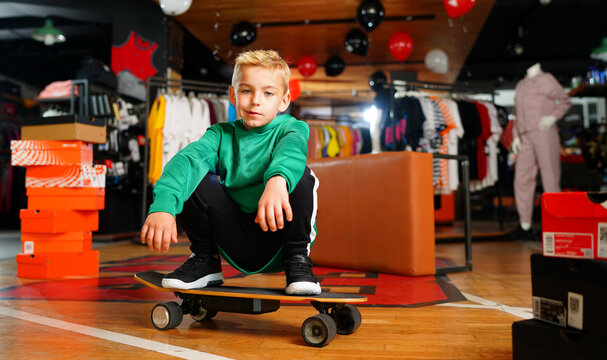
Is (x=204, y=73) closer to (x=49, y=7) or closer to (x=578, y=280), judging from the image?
(x=49, y=7)

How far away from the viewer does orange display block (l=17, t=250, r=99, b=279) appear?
2.51 m

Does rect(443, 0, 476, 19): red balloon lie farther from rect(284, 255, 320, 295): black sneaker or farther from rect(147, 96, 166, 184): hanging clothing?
rect(284, 255, 320, 295): black sneaker

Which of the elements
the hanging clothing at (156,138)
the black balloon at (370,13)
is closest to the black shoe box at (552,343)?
the hanging clothing at (156,138)

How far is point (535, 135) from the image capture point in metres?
4.57

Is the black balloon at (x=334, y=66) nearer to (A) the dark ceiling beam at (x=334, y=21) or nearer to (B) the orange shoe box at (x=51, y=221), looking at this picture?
(A) the dark ceiling beam at (x=334, y=21)

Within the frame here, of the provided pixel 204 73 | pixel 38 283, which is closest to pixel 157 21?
pixel 204 73

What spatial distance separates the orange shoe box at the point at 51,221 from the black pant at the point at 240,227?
1.43 metres

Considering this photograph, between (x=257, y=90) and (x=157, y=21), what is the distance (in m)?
5.56

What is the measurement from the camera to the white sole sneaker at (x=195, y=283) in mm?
1393

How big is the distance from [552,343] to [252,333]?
778 millimetres

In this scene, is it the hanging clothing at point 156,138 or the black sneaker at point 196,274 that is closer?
the black sneaker at point 196,274

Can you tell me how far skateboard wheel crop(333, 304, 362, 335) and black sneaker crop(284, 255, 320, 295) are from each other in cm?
10

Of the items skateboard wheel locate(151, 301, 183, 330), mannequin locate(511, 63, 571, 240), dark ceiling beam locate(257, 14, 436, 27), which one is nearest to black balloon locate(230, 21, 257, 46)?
dark ceiling beam locate(257, 14, 436, 27)

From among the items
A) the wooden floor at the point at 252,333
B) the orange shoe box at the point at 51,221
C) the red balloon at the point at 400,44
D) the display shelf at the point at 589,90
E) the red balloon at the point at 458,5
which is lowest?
the wooden floor at the point at 252,333
